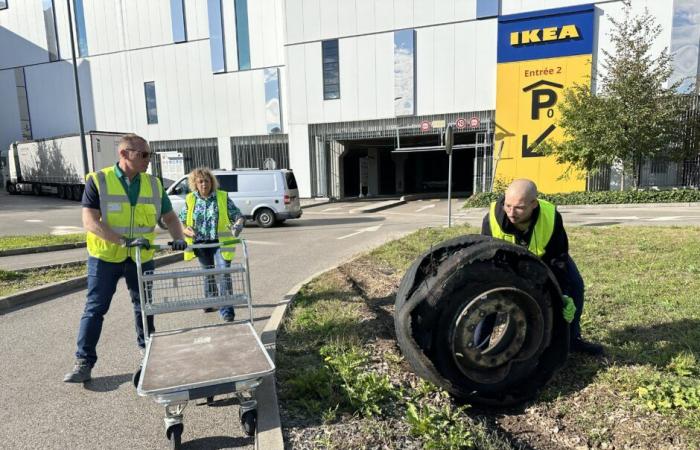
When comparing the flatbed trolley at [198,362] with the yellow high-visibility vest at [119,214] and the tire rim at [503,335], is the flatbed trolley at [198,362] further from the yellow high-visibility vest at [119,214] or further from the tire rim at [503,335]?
the tire rim at [503,335]

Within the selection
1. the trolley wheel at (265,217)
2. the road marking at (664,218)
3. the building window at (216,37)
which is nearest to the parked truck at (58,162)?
the building window at (216,37)

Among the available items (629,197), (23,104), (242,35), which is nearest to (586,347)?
(629,197)

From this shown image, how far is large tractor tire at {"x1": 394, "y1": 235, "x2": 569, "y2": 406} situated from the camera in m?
2.78

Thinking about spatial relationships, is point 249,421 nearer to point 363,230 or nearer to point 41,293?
point 41,293

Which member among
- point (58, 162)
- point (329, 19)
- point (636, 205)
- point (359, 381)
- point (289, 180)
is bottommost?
point (636, 205)

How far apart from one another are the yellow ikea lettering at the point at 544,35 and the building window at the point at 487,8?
4.65 ft

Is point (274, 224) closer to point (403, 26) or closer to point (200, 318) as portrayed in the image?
point (200, 318)

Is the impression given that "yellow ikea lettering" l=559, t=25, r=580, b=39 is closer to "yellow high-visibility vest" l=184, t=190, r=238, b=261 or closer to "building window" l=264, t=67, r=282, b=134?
"building window" l=264, t=67, r=282, b=134

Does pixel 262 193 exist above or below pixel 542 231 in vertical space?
below

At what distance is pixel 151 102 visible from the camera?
29.0 m

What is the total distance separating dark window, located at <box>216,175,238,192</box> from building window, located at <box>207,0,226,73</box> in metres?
15.5

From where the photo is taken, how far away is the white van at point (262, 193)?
1412cm

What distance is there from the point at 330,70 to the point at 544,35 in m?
10.8

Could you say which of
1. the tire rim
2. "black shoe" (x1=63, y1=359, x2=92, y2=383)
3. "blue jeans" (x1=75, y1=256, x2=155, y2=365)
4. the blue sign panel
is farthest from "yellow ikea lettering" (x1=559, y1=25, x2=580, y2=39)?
"black shoe" (x1=63, y1=359, x2=92, y2=383)
